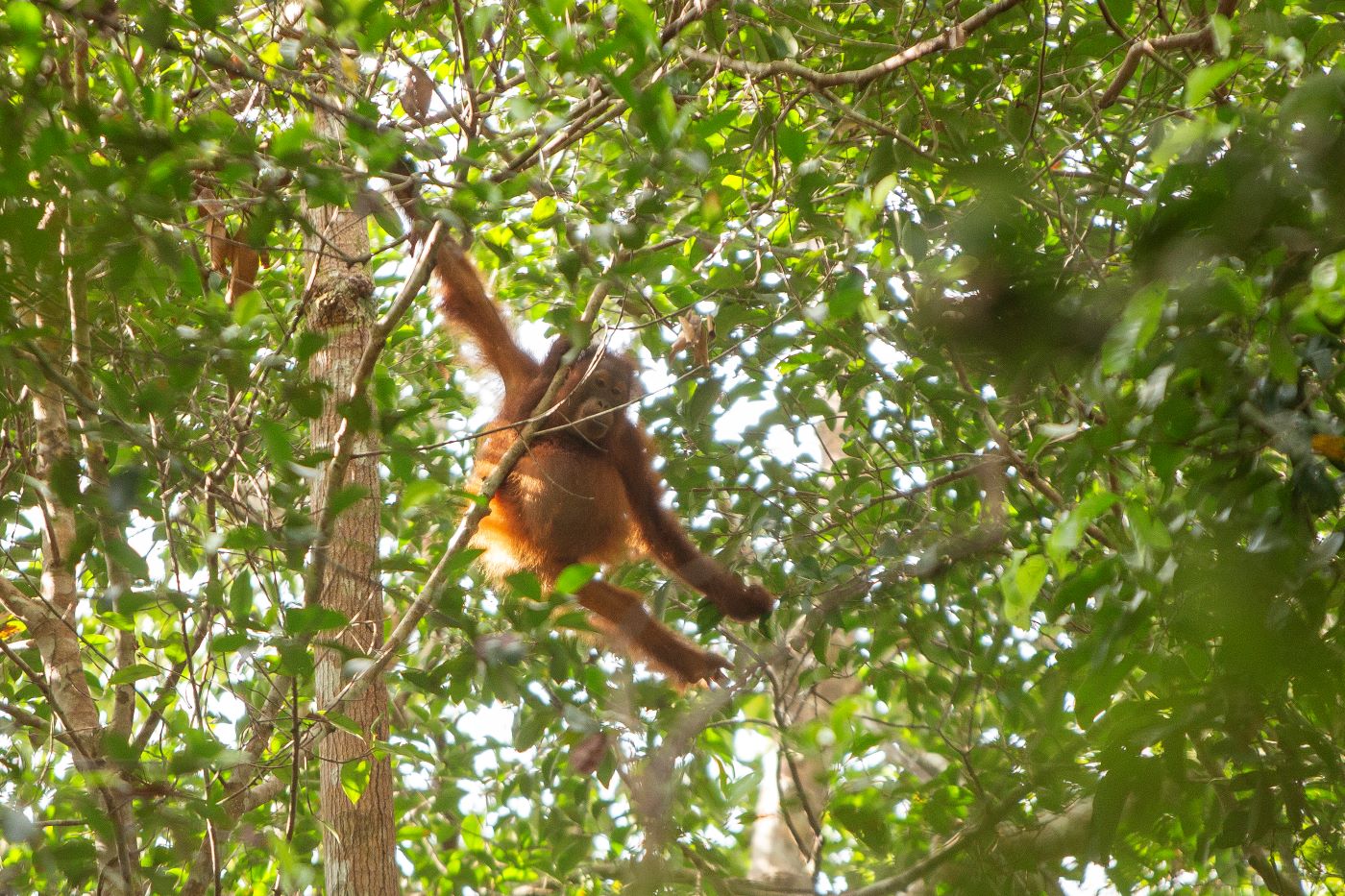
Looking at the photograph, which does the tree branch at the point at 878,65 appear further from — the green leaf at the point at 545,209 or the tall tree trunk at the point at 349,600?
the tall tree trunk at the point at 349,600

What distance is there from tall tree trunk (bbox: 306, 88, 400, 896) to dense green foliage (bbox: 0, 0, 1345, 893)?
19cm

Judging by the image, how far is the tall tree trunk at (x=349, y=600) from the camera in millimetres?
3441

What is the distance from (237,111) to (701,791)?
3405 mm

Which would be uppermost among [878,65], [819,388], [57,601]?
[819,388]

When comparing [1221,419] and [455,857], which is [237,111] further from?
[1221,419]

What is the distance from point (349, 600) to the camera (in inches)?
150

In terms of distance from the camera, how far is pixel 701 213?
3596 mm

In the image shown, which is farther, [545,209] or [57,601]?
[57,601]

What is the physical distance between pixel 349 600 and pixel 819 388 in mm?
2622

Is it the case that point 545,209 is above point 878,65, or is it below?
below

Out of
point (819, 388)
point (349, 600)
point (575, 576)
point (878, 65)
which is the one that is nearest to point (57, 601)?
point (349, 600)

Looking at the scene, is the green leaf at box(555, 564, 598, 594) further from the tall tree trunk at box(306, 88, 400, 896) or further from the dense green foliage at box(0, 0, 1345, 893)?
the tall tree trunk at box(306, 88, 400, 896)

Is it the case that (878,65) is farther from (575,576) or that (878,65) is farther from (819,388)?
(819,388)

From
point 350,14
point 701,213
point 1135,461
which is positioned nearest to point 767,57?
point 701,213
